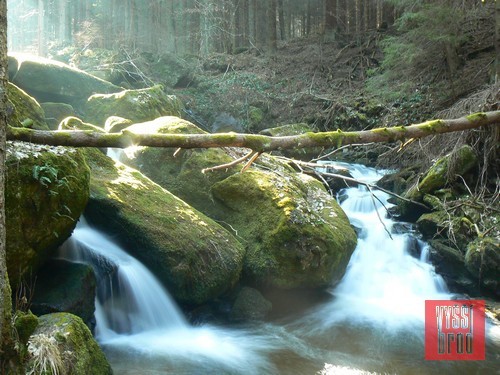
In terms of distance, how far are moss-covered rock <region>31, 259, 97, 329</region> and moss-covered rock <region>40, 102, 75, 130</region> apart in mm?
5887

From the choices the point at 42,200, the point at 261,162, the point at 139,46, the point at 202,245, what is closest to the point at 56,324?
the point at 42,200

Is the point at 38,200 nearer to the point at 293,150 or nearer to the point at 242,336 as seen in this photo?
the point at 242,336

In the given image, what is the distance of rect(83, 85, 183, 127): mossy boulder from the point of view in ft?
38.7

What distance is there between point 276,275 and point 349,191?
5914mm

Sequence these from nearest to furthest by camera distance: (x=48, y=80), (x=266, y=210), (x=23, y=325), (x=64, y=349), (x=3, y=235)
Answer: (x=3, y=235) → (x=23, y=325) → (x=64, y=349) → (x=266, y=210) → (x=48, y=80)

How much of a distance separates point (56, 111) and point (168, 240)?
20.7 ft

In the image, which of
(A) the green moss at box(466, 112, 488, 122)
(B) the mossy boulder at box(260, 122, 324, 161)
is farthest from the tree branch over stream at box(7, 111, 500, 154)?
(B) the mossy boulder at box(260, 122, 324, 161)

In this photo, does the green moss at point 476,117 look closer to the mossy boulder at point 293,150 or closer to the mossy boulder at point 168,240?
the mossy boulder at point 168,240

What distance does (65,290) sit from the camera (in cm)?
556

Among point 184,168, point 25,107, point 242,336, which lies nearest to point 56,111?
point 25,107

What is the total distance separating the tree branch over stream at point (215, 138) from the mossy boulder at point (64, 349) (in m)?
1.52

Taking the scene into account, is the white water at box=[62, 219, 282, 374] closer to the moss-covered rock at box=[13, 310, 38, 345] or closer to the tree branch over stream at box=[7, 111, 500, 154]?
the moss-covered rock at box=[13, 310, 38, 345]

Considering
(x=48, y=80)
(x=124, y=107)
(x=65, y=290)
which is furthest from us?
(x=48, y=80)

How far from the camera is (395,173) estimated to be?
1275 cm
